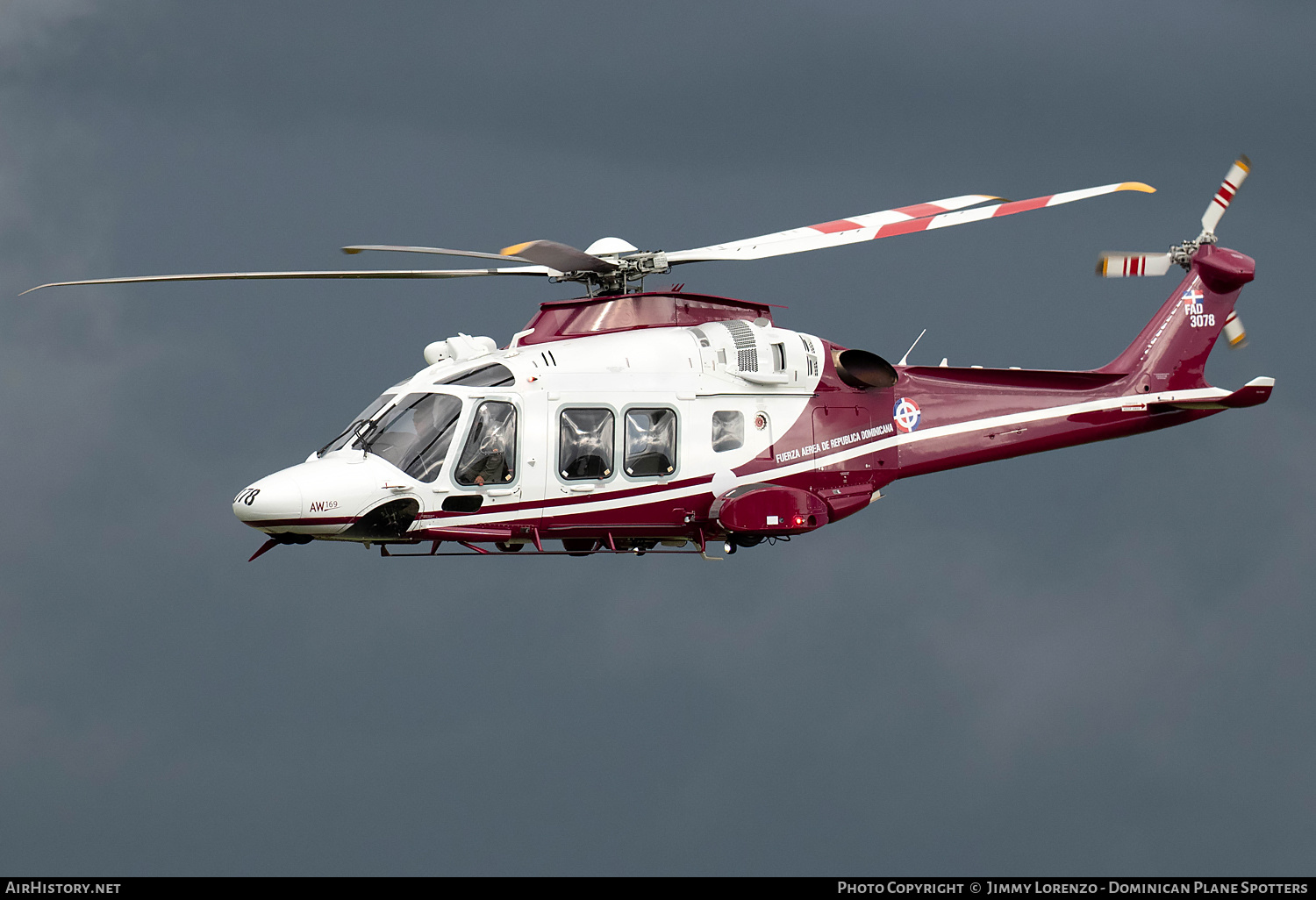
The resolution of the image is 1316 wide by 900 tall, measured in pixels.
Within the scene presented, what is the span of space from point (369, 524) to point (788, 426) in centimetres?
658

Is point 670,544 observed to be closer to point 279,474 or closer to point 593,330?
point 593,330

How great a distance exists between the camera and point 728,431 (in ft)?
78.9

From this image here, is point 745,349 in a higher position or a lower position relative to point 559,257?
lower

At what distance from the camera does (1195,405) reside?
2781cm

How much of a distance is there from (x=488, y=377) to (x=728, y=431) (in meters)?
3.70

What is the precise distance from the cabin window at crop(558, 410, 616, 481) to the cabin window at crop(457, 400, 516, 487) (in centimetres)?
74

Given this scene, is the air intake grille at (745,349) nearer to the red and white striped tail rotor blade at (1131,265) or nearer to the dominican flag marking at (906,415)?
the dominican flag marking at (906,415)

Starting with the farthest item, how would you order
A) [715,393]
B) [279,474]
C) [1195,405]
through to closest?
[1195,405] < [715,393] < [279,474]

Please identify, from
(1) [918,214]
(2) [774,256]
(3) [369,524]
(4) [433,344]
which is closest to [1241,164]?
(1) [918,214]

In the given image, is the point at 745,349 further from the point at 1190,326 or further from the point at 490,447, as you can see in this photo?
the point at 1190,326

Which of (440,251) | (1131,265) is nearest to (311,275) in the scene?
(440,251)

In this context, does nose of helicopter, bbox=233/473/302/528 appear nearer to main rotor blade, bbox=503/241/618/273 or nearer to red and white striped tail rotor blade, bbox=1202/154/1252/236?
main rotor blade, bbox=503/241/618/273

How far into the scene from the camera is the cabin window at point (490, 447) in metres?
22.5

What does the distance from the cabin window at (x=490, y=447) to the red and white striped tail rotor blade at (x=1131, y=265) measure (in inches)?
405
